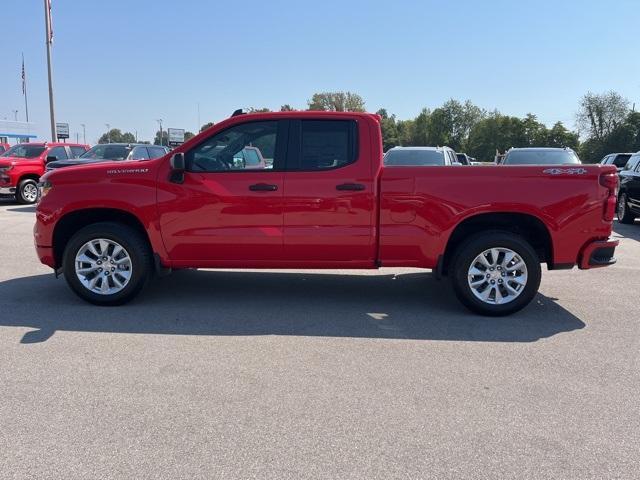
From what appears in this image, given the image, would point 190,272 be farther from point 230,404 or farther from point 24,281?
point 230,404

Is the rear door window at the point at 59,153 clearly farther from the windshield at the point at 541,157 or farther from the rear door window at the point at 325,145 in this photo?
the rear door window at the point at 325,145

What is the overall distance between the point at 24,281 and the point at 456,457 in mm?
5939

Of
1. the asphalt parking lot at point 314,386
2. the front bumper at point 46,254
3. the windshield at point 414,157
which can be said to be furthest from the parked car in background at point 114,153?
the front bumper at point 46,254

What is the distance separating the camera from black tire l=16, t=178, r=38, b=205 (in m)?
16.5

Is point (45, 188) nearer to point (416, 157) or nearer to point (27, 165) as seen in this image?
point (416, 157)

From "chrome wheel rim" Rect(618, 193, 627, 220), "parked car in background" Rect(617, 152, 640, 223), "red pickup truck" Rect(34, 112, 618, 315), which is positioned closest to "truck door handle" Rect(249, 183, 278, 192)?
"red pickup truck" Rect(34, 112, 618, 315)

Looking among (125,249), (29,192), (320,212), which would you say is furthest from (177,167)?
(29,192)

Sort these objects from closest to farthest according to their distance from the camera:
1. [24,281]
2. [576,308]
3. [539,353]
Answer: [539,353] < [576,308] < [24,281]

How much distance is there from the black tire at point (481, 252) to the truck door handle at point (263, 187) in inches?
78.0

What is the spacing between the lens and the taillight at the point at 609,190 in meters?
5.34

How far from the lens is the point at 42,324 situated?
5164 mm

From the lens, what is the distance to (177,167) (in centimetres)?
543

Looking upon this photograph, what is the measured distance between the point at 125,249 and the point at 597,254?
479cm

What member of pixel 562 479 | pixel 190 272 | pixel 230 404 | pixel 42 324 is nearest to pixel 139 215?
pixel 42 324
